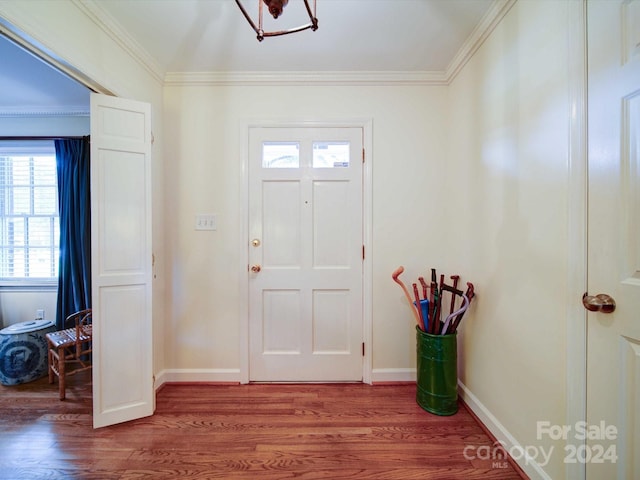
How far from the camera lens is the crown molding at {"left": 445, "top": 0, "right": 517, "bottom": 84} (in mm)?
1403

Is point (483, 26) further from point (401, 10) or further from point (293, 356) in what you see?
point (293, 356)

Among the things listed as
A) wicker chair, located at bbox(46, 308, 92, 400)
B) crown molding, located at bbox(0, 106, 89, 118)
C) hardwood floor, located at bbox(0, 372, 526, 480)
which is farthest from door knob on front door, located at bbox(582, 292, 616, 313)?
crown molding, located at bbox(0, 106, 89, 118)

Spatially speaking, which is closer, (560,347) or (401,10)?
(560,347)

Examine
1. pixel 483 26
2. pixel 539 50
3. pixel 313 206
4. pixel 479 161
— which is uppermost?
pixel 483 26

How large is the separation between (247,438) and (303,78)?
103 inches

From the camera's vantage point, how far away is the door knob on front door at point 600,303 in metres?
0.91

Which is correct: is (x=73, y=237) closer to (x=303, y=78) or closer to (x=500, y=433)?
(x=303, y=78)

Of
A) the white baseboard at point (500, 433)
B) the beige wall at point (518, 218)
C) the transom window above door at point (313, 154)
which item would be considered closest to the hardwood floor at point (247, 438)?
the white baseboard at point (500, 433)

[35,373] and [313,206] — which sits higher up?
[313,206]

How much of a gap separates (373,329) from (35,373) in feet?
9.46

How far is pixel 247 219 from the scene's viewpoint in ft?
6.73

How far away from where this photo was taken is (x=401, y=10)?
4.83ft

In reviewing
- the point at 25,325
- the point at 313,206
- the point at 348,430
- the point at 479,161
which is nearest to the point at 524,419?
the point at 348,430

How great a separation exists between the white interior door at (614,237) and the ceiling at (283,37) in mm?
838
